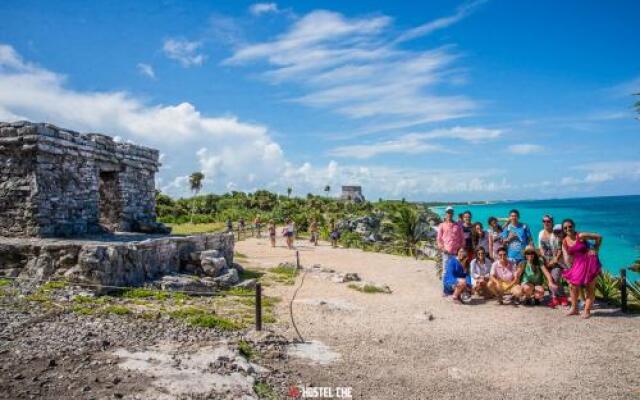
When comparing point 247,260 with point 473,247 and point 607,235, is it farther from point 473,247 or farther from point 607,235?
point 607,235

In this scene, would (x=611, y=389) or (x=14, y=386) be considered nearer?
(x=14, y=386)

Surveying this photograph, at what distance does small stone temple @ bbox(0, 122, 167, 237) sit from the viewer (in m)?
11.2

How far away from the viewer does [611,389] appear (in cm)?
568

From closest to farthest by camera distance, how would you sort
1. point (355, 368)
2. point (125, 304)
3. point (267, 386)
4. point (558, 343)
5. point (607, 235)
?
point (267, 386)
point (355, 368)
point (558, 343)
point (125, 304)
point (607, 235)

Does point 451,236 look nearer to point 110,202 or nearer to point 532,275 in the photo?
point 532,275

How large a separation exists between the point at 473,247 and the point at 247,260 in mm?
9707

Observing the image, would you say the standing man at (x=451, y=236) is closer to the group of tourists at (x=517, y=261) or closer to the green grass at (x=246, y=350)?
the group of tourists at (x=517, y=261)

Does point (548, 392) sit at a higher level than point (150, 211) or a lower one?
lower

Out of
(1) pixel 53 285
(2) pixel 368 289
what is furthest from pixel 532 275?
(1) pixel 53 285

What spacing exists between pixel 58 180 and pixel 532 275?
12249 mm

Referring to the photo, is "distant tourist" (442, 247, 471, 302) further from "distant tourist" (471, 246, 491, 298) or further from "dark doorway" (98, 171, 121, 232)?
"dark doorway" (98, 171, 121, 232)

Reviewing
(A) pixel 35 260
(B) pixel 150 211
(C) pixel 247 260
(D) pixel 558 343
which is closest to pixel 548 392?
(D) pixel 558 343

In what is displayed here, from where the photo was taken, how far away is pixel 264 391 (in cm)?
543

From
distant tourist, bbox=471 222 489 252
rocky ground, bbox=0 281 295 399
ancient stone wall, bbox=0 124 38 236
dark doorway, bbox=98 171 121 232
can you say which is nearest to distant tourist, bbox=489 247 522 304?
distant tourist, bbox=471 222 489 252
